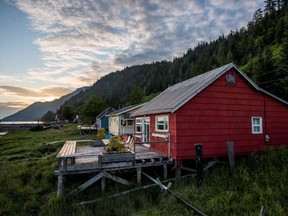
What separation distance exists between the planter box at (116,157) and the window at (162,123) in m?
2.85

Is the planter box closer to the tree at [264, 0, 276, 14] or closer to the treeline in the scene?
the treeline

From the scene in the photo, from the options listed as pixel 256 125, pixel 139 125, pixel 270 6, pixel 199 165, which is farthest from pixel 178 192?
pixel 270 6

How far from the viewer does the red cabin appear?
11.4m

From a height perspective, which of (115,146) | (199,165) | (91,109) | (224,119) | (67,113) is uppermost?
(91,109)

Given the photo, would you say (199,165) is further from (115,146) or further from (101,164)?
(101,164)

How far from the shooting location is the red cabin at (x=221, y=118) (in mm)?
11424

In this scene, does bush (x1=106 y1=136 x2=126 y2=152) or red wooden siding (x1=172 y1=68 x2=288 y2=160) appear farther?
red wooden siding (x1=172 y1=68 x2=288 y2=160)

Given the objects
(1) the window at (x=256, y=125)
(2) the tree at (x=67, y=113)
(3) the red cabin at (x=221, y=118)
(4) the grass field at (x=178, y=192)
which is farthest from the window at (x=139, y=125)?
(2) the tree at (x=67, y=113)

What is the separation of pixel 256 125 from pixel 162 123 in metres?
5.58

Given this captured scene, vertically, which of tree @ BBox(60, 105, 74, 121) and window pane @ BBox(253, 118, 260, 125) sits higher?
tree @ BBox(60, 105, 74, 121)

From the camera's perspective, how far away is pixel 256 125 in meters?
13.5

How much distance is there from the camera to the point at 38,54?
19641mm

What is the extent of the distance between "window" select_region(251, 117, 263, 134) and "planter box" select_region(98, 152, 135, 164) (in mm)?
7482

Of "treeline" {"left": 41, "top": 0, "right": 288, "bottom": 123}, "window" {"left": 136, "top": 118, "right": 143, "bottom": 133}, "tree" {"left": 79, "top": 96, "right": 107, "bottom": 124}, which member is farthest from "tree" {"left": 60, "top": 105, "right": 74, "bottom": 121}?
"window" {"left": 136, "top": 118, "right": 143, "bottom": 133}
